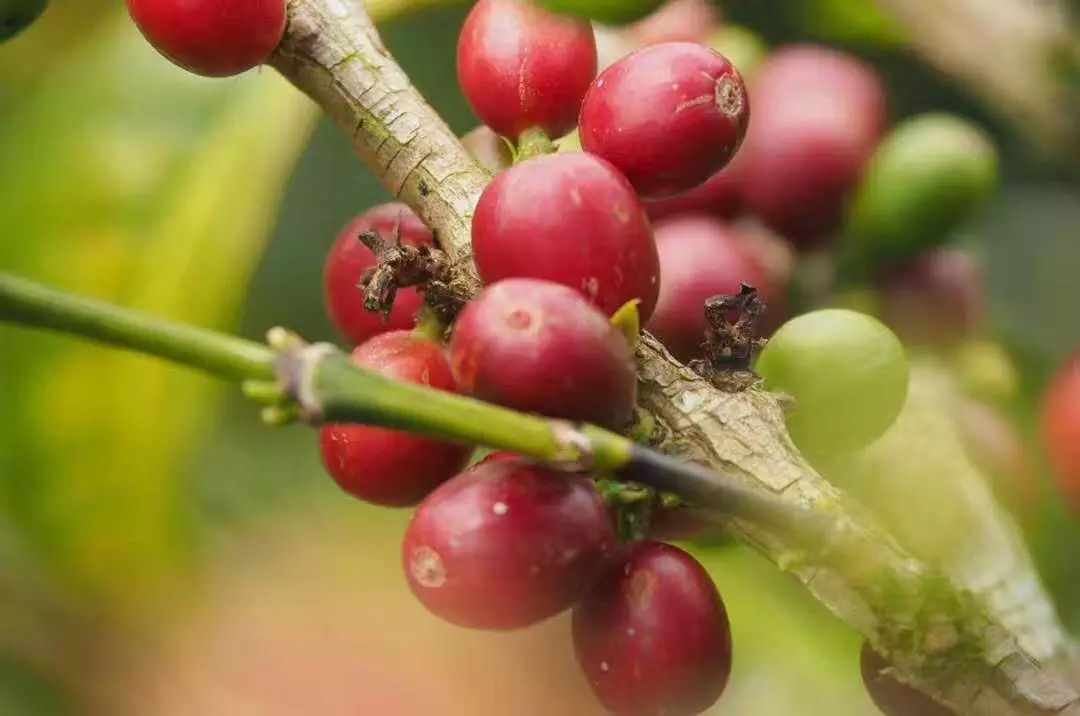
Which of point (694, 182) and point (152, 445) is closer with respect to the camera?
point (694, 182)

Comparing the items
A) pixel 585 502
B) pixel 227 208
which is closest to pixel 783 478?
pixel 585 502

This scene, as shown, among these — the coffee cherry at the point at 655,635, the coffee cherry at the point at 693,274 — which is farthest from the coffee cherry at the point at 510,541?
the coffee cherry at the point at 693,274

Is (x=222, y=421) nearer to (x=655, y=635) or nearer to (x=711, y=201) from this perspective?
(x=711, y=201)

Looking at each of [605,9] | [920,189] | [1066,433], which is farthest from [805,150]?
[605,9]

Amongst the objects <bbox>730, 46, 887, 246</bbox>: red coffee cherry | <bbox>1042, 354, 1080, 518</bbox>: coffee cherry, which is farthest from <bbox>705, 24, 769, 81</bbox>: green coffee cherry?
<bbox>1042, 354, 1080, 518</bbox>: coffee cherry

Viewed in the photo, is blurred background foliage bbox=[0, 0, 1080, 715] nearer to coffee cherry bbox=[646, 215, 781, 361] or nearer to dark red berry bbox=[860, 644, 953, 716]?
coffee cherry bbox=[646, 215, 781, 361]

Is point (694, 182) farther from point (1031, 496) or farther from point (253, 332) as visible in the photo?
point (253, 332)
